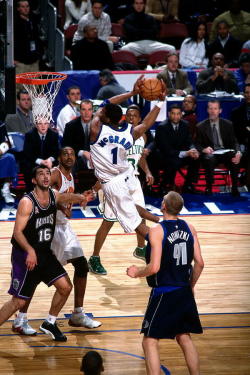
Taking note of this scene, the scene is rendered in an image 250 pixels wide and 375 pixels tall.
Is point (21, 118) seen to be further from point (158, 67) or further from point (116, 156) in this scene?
point (116, 156)

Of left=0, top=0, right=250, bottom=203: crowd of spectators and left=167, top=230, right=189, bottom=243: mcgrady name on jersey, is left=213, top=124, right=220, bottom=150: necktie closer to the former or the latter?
left=0, top=0, right=250, bottom=203: crowd of spectators

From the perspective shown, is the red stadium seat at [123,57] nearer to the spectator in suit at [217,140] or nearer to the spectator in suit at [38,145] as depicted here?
the spectator in suit at [217,140]

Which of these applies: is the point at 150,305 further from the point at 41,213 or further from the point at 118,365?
the point at 41,213

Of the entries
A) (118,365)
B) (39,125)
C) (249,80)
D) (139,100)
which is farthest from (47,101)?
(118,365)

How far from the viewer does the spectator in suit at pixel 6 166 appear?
42.9 ft

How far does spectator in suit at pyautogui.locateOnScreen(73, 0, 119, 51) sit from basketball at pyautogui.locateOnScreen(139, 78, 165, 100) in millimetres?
6808

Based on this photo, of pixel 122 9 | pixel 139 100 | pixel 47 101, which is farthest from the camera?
pixel 122 9

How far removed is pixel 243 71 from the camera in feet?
52.0

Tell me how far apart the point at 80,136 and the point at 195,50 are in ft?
14.6

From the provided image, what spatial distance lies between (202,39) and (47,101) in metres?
5.08

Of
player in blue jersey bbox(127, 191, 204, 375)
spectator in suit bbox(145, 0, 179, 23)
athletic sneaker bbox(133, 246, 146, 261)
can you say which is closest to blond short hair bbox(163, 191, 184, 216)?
player in blue jersey bbox(127, 191, 204, 375)

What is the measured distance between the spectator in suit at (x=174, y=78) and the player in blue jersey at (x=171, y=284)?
8.70 metres

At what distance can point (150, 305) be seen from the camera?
6.45 m

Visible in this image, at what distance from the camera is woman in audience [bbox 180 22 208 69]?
16.7 metres
